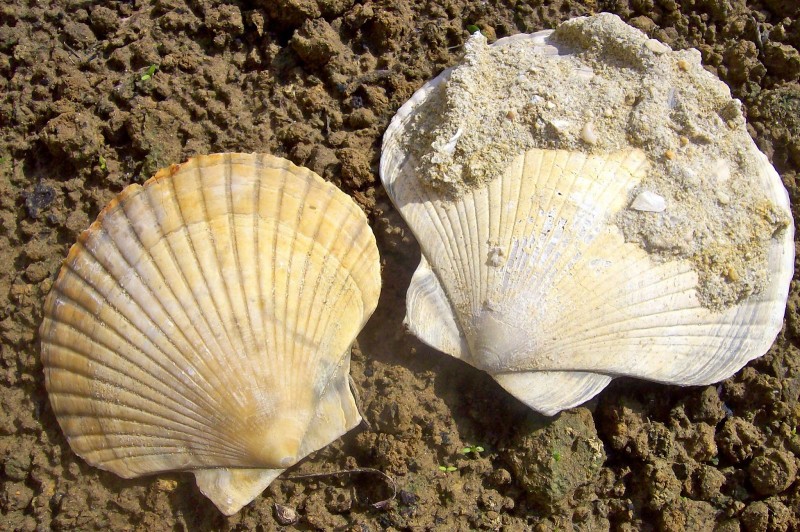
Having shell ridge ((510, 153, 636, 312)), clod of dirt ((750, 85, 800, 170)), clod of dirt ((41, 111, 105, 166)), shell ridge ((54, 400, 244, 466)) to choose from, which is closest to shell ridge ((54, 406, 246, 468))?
shell ridge ((54, 400, 244, 466))

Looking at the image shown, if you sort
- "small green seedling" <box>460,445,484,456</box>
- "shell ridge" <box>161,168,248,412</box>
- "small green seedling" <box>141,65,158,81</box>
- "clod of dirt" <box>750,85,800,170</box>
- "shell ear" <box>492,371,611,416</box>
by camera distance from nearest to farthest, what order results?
"shell ridge" <box>161,168,248,412</box>, "shell ear" <box>492,371,611,416</box>, "small green seedling" <box>460,445,484,456</box>, "small green seedling" <box>141,65,158,81</box>, "clod of dirt" <box>750,85,800,170</box>

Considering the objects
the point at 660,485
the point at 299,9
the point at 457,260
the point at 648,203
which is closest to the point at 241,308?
the point at 457,260

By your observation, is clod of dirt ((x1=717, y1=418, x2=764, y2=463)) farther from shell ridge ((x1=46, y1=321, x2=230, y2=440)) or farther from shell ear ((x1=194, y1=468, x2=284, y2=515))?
shell ridge ((x1=46, y1=321, x2=230, y2=440))

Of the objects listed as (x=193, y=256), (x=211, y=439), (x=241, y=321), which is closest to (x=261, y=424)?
(x=211, y=439)

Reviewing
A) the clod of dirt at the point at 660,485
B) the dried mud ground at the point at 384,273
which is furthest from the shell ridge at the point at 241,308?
the clod of dirt at the point at 660,485

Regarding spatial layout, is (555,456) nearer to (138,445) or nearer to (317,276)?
(317,276)

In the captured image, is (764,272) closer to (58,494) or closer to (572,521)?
(572,521)
